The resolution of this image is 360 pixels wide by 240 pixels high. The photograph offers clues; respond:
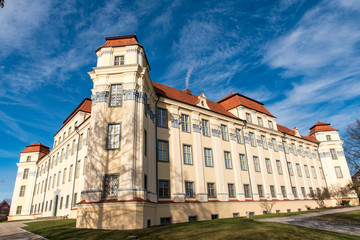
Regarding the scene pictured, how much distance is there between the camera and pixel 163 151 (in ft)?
71.2

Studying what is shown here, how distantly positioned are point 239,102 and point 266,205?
45.4 ft

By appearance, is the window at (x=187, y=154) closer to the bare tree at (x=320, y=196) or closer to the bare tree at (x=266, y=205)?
the bare tree at (x=266, y=205)

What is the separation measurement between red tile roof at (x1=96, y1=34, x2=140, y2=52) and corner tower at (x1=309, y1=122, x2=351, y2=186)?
41.0 m

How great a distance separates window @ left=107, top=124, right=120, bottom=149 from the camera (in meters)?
17.4

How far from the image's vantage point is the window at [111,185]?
1602 centimetres

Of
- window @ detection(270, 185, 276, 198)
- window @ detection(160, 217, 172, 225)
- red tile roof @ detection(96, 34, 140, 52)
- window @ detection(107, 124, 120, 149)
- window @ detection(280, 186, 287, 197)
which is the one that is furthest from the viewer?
window @ detection(280, 186, 287, 197)

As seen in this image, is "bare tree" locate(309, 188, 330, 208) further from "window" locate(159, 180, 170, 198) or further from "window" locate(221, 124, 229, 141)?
"window" locate(159, 180, 170, 198)

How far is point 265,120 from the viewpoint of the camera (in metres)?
35.1

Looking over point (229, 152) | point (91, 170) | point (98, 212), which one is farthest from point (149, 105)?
point (229, 152)

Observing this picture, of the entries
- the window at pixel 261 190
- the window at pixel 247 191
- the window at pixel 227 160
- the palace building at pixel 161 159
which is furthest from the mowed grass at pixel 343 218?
the window at pixel 227 160

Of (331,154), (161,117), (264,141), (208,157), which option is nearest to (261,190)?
(264,141)

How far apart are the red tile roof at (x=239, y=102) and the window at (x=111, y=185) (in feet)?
70.4

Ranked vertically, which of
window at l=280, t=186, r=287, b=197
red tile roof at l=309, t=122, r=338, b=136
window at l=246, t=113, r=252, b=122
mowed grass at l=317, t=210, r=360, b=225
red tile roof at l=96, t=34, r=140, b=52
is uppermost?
red tile roof at l=96, t=34, r=140, b=52

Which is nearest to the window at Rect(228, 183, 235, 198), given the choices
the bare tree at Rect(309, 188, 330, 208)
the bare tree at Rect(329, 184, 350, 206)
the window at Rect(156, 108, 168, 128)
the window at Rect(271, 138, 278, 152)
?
the window at Rect(156, 108, 168, 128)
